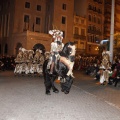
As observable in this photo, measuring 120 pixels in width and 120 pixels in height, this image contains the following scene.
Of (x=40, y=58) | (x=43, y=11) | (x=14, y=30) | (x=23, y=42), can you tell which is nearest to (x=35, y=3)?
Result: (x=43, y=11)

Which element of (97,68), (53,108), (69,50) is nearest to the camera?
(53,108)

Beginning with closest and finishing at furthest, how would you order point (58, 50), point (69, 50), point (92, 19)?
point (69, 50) < point (58, 50) < point (92, 19)

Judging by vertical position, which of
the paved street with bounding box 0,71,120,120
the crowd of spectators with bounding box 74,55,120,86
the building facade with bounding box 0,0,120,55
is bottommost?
the paved street with bounding box 0,71,120,120

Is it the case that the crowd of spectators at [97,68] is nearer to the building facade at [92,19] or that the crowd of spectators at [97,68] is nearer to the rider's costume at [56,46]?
the rider's costume at [56,46]

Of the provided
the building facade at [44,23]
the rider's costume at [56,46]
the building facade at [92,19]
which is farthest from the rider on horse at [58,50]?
the building facade at [92,19]

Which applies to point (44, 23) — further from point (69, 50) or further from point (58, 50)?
point (69, 50)

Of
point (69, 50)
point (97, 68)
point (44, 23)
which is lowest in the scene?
point (97, 68)

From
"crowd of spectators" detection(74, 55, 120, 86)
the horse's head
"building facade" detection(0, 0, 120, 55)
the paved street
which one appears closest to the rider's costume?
the horse's head

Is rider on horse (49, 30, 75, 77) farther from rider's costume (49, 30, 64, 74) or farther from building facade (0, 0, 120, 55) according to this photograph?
building facade (0, 0, 120, 55)

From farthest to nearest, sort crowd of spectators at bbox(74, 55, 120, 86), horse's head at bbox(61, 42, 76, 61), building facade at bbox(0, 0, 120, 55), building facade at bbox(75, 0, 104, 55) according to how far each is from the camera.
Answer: building facade at bbox(75, 0, 104, 55) < building facade at bbox(0, 0, 120, 55) < crowd of spectators at bbox(74, 55, 120, 86) < horse's head at bbox(61, 42, 76, 61)

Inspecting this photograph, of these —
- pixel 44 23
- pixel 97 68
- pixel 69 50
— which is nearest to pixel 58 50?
pixel 69 50

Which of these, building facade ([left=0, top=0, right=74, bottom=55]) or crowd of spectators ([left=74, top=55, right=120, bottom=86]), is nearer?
crowd of spectators ([left=74, top=55, right=120, bottom=86])

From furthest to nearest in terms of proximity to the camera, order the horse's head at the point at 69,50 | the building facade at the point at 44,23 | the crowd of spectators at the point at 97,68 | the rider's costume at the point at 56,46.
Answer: the building facade at the point at 44,23 < the crowd of spectators at the point at 97,68 < the rider's costume at the point at 56,46 < the horse's head at the point at 69,50

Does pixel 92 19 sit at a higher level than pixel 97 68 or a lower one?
higher
